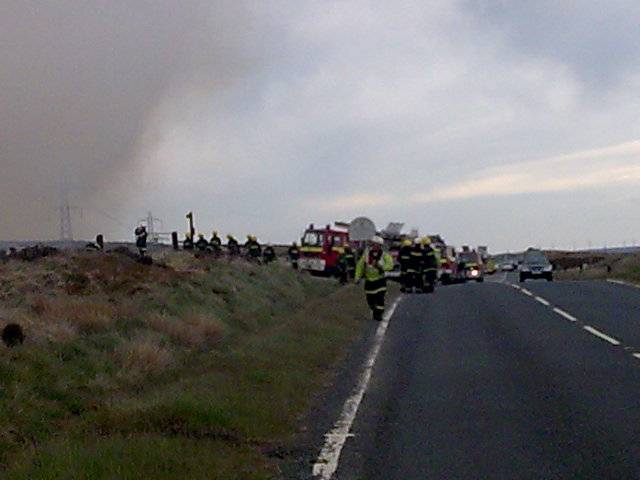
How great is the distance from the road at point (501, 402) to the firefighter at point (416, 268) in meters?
12.0

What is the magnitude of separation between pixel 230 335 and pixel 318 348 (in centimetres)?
263

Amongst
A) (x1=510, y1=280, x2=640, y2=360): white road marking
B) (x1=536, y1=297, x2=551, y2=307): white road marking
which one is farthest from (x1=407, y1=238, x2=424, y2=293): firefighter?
(x1=536, y1=297, x2=551, y2=307): white road marking

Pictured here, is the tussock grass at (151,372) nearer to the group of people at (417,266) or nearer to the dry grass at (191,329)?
the dry grass at (191,329)

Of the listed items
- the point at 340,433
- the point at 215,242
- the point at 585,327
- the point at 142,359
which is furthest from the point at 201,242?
the point at 340,433

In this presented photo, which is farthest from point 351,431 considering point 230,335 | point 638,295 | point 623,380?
point 638,295

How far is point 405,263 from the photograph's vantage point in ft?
119

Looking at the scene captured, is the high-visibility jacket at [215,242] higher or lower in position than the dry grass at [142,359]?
higher

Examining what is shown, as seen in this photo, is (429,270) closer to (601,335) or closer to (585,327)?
(585,327)

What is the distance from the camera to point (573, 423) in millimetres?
10906

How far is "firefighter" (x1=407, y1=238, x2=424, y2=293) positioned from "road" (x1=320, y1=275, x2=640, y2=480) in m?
12.0

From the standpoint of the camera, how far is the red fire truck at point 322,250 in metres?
48.5

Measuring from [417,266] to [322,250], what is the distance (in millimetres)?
12517

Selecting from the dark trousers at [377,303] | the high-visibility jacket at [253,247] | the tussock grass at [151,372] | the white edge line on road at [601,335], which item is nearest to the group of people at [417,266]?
the tussock grass at [151,372]

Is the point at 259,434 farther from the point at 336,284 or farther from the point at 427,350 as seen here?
the point at 336,284
